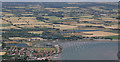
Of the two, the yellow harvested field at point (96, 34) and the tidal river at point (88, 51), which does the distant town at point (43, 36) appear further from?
the tidal river at point (88, 51)

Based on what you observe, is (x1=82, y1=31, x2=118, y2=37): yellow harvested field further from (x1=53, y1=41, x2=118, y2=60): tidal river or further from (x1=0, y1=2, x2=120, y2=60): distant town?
(x1=53, y1=41, x2=118, y2=60): tidal river

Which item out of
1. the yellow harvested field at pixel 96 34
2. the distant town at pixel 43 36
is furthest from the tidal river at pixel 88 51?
the yellow harvested field at pixel 96 34

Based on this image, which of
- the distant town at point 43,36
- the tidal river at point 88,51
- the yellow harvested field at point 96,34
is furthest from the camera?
the yellow harvested field at point 96,34

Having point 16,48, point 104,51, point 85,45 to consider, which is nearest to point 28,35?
point 16,48

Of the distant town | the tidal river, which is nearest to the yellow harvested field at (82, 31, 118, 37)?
the distant town

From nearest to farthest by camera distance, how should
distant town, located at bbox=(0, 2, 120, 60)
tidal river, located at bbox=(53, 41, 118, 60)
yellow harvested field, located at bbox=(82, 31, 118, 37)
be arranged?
tidal river, located at bbox=(53, 41, 118, 60) → distant town, located at bbox=(0, 2, 120, 60) → yellow harvested field, located at bbox=(82, 31, 118, 37)

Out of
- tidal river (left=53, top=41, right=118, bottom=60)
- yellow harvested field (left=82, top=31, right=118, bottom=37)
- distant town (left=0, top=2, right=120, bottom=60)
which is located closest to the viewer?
tidal river (left=53, top=41, right=118, bottom=60)

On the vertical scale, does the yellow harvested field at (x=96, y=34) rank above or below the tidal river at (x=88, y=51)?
above

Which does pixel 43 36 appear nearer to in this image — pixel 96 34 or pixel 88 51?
pixel 96 34

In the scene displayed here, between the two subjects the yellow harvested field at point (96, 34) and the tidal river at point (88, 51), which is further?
the yellow harvested field at point (96, 34)

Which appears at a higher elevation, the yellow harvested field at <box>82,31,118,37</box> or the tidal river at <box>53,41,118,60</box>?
the yellow harvested field at <box>82,31,118,37</box>

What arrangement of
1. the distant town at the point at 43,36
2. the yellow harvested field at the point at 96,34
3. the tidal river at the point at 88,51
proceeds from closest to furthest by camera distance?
the tidal river at the point at 88,51 → the distant town at the point at 43,36 → the yellow harvested field at the point at 96,34
